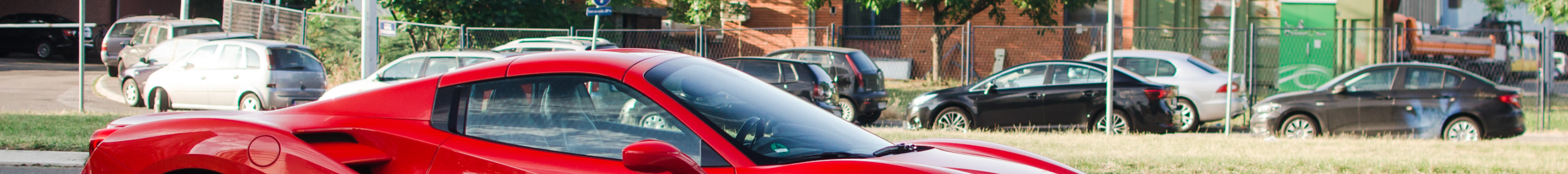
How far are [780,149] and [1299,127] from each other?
9158 millimetres

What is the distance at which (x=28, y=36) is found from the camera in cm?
2861

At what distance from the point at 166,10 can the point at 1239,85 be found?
3396cm

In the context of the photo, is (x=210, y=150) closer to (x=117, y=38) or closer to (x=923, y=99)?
(x=923, y=99)

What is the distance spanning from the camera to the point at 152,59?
50.2 feet

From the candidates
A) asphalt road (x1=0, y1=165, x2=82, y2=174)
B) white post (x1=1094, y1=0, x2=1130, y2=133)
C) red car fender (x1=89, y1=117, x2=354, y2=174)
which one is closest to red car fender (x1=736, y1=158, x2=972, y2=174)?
red car fender (x1=89, y1=117, x2=354, y2=174)

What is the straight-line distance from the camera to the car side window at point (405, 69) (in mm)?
12461

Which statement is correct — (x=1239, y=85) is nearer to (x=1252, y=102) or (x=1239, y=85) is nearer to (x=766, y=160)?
(x=1252, y=102)

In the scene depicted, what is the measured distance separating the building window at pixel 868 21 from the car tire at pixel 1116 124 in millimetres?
12634

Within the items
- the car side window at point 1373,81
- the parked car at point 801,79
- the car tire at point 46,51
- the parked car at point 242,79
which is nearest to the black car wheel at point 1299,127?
the car side window at point 1373,81

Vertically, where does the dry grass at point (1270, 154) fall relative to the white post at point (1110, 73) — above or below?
below

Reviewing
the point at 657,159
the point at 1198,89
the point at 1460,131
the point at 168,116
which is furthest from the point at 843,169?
the point at 1198,89

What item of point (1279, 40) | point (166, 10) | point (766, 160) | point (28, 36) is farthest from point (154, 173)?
point (166, 10)

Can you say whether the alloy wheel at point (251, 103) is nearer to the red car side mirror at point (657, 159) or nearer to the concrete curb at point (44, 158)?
the concrete curb at point (44, 158)

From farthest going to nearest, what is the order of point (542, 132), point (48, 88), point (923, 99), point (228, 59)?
1. point (48, 88)
2. point (228, 59)
3. point (923, 99)
4. point (542, 132)
